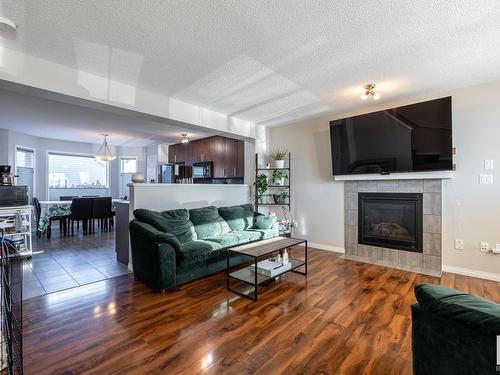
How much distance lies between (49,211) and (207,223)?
4348 mm

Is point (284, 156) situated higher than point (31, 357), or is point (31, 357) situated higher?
point (284, 156)

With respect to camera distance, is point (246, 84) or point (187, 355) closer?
point (187, 355)

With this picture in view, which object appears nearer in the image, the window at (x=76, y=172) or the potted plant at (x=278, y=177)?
the potted plant at (x=278, y=177)

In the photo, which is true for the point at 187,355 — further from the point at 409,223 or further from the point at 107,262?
the point at 409,223

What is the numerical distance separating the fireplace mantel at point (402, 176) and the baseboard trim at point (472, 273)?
1.26 m

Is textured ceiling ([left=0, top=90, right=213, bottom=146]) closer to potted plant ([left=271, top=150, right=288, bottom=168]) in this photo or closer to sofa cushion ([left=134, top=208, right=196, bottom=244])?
potted plant ([left=271, top=150, right=288, bottom=168])

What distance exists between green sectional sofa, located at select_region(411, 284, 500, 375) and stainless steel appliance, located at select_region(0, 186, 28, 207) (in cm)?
550

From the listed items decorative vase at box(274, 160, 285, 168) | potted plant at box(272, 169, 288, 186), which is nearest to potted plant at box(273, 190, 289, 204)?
potted plant at box(272, 169, 288, 186)

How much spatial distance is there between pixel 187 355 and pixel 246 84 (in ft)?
9.63

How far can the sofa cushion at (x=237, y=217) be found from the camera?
4.28 metres

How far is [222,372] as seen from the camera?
65.1 inches

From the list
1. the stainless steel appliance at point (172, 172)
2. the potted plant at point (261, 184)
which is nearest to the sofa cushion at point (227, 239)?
the potted plant at point (261, 184)

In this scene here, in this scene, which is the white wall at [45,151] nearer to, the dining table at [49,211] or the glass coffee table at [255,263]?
the dining table at [49,211]

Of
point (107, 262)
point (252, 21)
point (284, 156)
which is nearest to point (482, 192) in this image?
point (284, 156)
